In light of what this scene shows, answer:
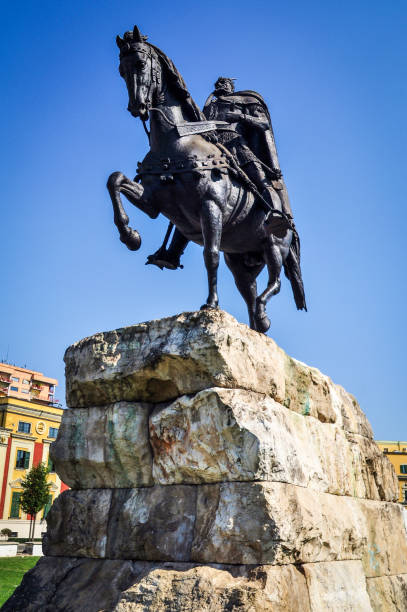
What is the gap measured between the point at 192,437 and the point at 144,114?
336cm

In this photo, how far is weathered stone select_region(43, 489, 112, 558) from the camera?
516 centimetres

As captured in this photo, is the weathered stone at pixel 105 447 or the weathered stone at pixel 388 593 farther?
the weathered stone at pixel 388 593

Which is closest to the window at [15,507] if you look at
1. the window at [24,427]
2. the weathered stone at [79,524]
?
the window at [24,427]

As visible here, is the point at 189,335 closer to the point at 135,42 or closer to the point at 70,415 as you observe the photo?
the point at 70,415

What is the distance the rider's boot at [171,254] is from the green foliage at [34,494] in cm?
3591

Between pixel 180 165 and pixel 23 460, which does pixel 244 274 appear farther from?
pixel 23 460

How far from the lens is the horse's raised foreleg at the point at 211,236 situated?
6.00 m

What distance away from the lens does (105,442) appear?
5320mm

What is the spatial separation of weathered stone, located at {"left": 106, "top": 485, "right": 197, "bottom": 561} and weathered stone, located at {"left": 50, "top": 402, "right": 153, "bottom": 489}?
164 mm

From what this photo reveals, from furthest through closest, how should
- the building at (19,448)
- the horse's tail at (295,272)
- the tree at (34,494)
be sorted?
the building at (19,448)
the tree at (34,494)
the horse's tail at (295,272)

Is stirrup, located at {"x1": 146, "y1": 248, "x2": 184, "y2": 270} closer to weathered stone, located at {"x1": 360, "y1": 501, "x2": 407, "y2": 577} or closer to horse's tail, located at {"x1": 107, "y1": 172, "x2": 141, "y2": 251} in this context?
horse's tail, located at {"x1": 107, "y1": 172, "x2": 141, "y2": 251}

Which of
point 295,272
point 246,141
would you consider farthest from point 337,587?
point 246,141

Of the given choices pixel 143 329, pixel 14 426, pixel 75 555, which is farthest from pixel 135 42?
pixel 14 426

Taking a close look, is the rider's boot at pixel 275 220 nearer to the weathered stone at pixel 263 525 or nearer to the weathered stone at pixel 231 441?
the weathered stone at pixel 231 441
